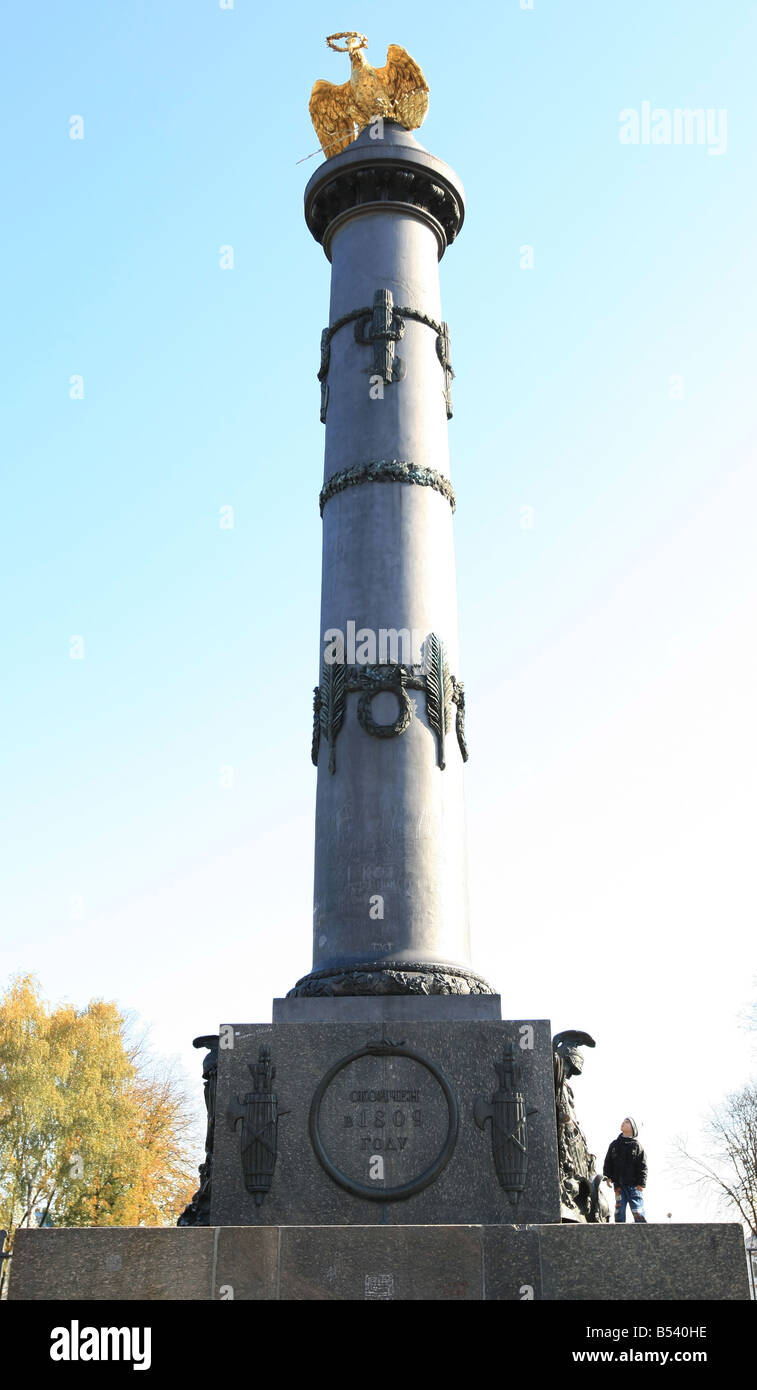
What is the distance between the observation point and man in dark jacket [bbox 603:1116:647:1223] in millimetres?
13555

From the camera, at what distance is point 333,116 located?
63.0ft

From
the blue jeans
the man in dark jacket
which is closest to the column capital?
the man in dark jacket

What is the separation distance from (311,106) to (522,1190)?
655 inches

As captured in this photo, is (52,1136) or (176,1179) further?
(176,1179)

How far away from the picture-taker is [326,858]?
15.0 meters

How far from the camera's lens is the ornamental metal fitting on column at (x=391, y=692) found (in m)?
15.3

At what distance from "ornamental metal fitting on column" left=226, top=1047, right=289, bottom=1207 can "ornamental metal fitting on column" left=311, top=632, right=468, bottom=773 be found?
407 centimetres

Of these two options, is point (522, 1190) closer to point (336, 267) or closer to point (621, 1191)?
point (621, 1191)

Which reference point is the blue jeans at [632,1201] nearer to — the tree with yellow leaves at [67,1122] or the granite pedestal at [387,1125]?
the granite pedestal at [387,1125]

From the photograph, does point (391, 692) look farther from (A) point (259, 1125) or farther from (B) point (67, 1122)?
(B) point (67, 1122)

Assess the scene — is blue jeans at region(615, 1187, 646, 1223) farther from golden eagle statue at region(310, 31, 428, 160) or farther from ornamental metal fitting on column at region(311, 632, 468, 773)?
golden eagle statue at region(310, 31, 428, 160)

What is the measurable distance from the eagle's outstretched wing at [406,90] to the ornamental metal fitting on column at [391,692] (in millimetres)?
9084

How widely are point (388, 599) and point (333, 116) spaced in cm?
881
